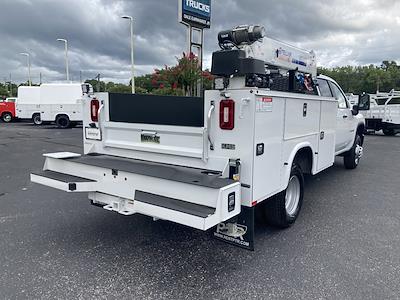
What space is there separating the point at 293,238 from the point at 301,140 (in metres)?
1.19

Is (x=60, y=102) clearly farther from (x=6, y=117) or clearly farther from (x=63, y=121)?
(x=6, y=117)

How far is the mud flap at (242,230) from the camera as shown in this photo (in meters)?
3.10

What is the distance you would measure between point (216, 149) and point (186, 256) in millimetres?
1201

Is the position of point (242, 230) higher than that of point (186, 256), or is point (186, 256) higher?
point (242, 230)

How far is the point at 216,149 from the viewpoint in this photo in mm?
3188

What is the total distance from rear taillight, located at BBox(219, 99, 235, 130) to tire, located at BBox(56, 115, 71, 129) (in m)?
19.8

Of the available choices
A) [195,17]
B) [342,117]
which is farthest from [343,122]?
[195,17]

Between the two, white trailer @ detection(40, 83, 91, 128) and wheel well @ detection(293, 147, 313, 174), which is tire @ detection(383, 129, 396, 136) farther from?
white trailer @ detection(40, 83, 91, 128)

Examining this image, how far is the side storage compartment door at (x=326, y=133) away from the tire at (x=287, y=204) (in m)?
0.70

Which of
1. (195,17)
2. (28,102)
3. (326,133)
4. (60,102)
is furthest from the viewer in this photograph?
(28,102)

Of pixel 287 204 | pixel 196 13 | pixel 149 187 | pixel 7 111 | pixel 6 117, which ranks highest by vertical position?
pixel 196 13

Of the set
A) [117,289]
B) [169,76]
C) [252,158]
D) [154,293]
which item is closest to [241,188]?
[252,158]

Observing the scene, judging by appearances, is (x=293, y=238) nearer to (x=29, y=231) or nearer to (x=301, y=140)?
(x=301, y=140)

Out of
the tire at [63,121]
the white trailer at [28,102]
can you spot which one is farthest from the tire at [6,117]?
the tire at [63,121]
